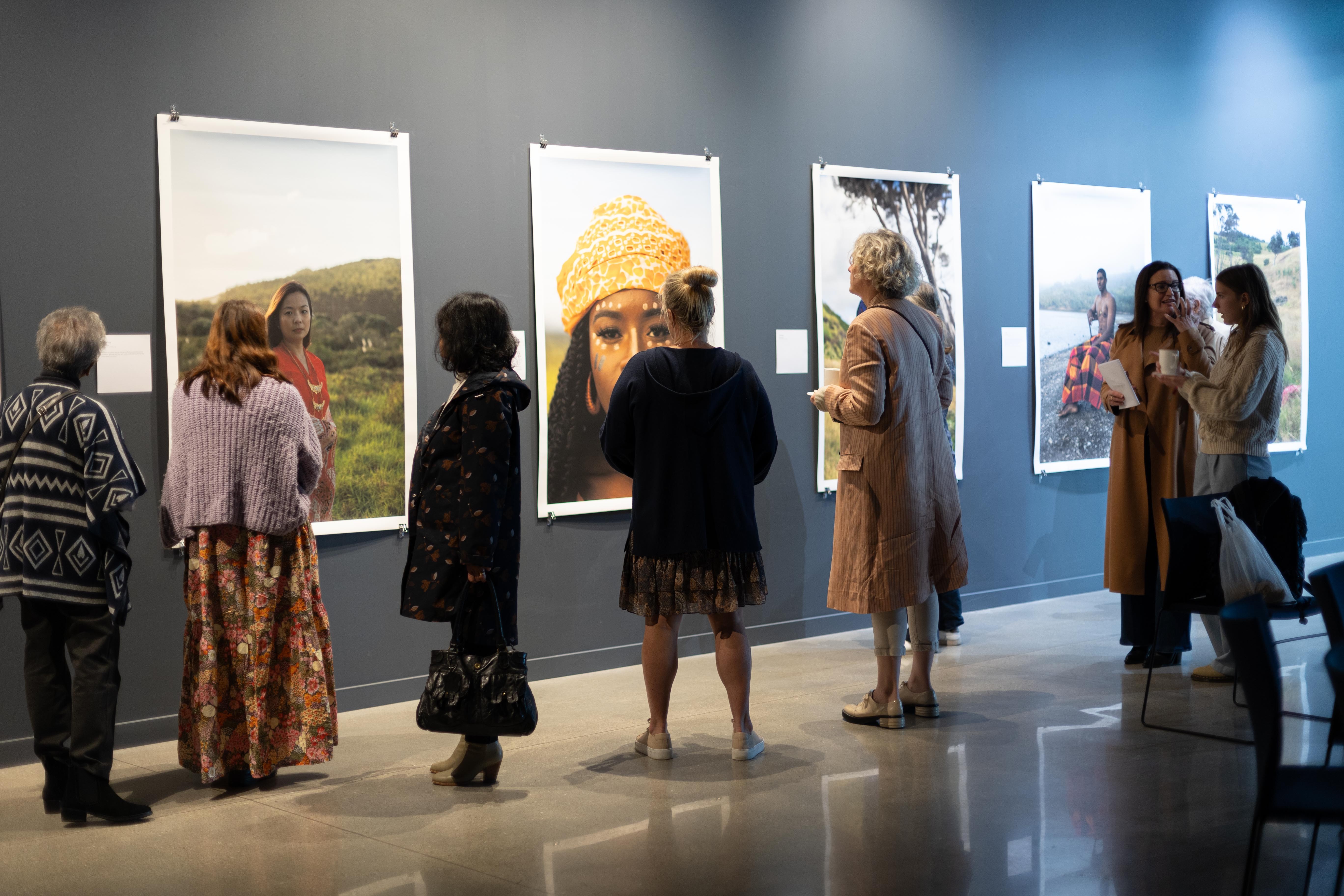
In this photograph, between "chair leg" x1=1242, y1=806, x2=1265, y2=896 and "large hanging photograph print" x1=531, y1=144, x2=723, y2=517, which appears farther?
"large hanging photograph print" x1=531, y1=144, x2=723, y2=517

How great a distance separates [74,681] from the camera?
394 centimetres

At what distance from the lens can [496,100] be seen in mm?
5836

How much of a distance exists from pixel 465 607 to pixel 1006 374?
188 inches

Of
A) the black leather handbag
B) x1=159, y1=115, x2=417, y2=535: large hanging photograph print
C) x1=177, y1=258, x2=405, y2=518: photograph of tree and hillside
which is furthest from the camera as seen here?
x1=177, y1=258, x2=405, y2=518: photograph of tree and hillside

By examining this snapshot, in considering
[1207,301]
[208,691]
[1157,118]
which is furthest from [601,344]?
[1157,118]

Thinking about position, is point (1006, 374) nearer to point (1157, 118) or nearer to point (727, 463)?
point (1157, 118)

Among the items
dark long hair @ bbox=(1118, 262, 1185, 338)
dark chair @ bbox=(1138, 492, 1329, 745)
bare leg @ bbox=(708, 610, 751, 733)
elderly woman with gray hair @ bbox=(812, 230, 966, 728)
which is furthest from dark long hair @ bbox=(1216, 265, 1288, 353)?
bare leg @ bbox=(708, 610, 751, 733)

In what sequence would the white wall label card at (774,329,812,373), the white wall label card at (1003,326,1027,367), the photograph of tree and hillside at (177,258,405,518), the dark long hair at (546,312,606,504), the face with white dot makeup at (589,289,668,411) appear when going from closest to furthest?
1. the photograph of tree and hillside at (177,258,405,518)
2. the dark long hair at (546,312,606,504)
3. the face with white dot makeup at (589,289,668,411)
4. the white wall label card at (774,329,812,373)
5. the white wall label card at (1003,326,1027,367)

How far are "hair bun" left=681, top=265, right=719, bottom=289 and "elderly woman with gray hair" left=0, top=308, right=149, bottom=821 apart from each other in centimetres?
194

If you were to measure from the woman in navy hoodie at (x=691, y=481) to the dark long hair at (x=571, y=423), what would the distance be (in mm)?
1545

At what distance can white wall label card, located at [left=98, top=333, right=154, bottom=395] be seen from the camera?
192 inches

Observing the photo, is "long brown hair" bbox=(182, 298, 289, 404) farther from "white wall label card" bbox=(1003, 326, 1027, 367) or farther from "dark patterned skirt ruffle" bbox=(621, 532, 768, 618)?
"white wall label card" bbox=(1003, 326, 1027, 367)

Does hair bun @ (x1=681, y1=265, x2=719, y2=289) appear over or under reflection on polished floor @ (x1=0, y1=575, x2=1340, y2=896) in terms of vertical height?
over

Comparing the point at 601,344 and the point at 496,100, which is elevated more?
the point at 496,100
